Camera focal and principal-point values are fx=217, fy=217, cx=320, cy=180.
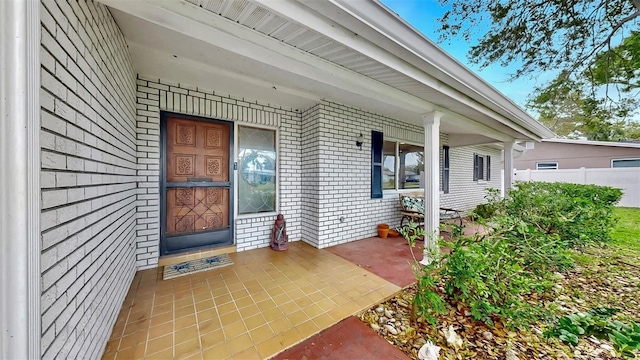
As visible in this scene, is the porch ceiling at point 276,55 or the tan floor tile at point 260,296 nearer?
the porch ceiling at point 276,55

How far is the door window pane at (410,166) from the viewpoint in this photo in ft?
17.7

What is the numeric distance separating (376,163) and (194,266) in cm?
370

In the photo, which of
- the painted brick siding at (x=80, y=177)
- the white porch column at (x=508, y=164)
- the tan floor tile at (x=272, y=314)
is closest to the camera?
the painted brick siding at (x=80, y=177)

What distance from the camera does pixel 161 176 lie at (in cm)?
300

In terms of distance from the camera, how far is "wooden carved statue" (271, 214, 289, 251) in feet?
12.1

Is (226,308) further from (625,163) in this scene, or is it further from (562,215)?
(625,163)

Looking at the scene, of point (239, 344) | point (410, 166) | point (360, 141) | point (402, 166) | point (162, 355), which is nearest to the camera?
point (162, 355)

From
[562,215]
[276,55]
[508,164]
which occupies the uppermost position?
[276,55]

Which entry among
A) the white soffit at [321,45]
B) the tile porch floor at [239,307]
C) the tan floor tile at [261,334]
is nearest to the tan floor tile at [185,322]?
the tile porch floor at [239,307]

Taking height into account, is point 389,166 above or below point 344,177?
above

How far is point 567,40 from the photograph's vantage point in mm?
3834

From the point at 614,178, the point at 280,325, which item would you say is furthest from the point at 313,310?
the point at 614,178

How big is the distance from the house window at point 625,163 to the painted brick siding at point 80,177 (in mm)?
18097

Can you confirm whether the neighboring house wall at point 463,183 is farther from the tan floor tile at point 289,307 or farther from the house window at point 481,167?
the tan floor tile at point 289,307
